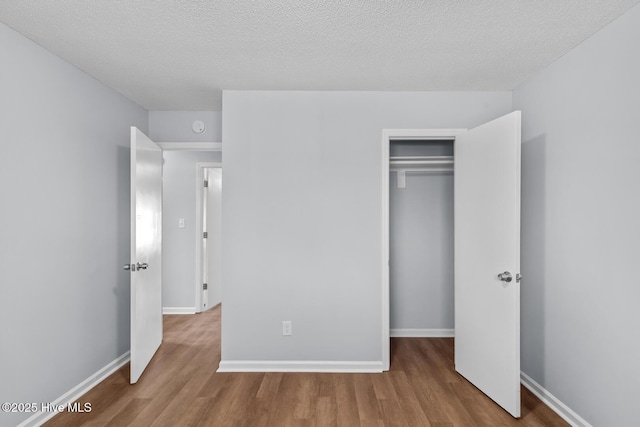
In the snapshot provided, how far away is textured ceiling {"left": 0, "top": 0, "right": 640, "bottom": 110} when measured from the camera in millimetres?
1863

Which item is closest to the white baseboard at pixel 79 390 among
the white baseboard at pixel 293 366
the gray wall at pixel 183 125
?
the white baseboard at pixel 293 366

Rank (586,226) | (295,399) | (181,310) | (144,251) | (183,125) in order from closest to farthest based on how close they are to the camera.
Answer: (586,226) → (295,399) → (144,251) → (183,125) → (181,310)

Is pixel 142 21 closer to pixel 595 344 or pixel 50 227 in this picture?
pixel 50 227

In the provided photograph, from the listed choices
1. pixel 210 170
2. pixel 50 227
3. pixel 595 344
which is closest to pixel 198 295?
pixel 210 170

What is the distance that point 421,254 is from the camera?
391 cm

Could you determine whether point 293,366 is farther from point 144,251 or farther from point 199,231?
point 199,231

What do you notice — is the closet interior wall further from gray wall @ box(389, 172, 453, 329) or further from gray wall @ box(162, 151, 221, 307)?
gray wall @ box(162, 151, 221, 307)

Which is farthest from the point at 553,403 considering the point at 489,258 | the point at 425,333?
the point at 425,333

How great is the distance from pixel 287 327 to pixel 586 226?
2.32 meters

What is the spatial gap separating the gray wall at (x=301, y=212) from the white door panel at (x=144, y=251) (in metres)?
0.66

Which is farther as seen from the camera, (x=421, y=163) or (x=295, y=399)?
(x=421, y=163)

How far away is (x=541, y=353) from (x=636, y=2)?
7.45ft

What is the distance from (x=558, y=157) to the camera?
2387 mm

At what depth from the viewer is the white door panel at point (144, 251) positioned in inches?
106
